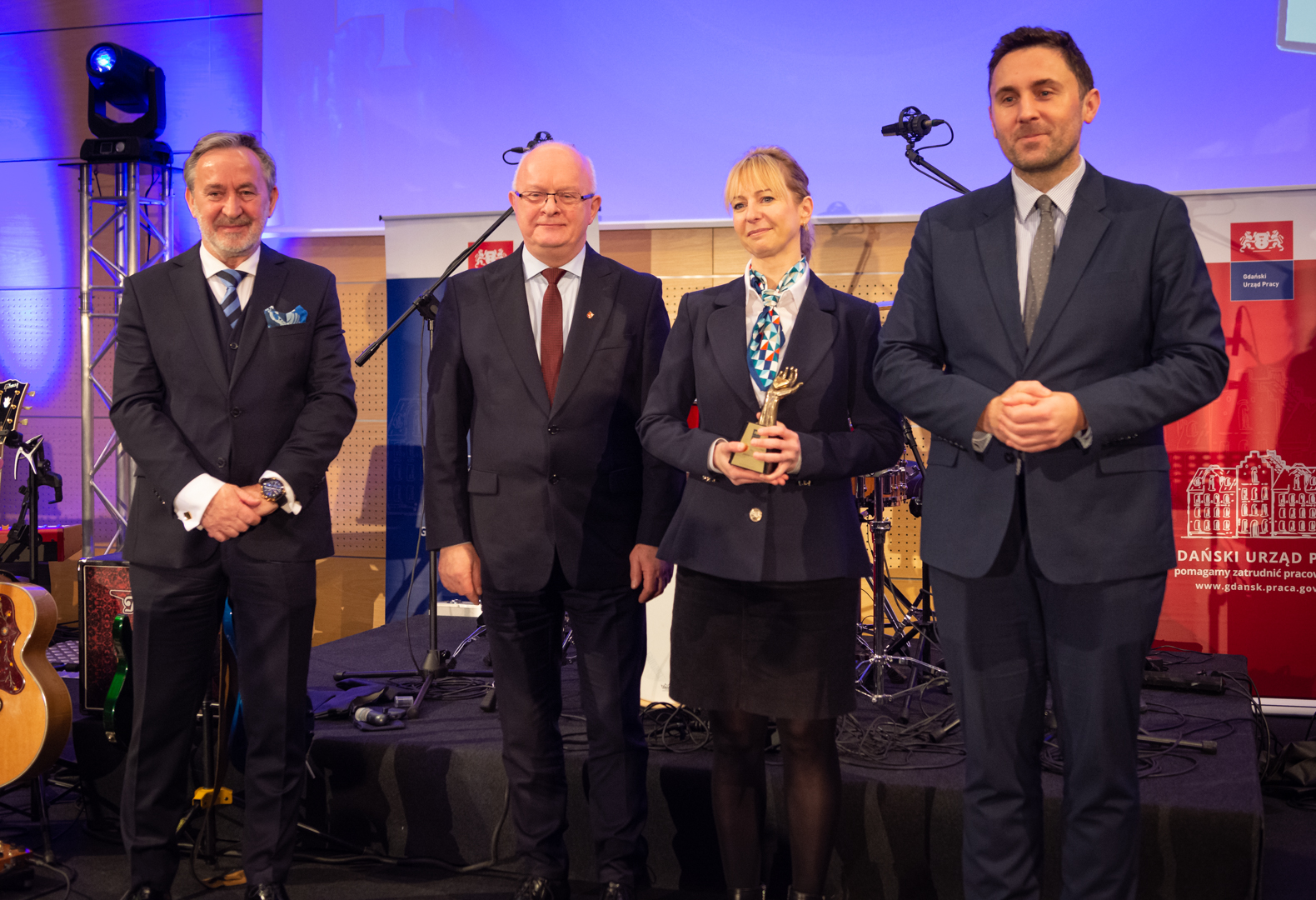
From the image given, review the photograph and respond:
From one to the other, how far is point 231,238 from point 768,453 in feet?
4.96

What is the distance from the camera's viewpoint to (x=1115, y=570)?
167 centimetres

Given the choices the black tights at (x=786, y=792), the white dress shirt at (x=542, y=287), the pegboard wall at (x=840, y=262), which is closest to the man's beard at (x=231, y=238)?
the white dress shirt at (x=542, y=287)

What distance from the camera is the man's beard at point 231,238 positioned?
2.44 metres

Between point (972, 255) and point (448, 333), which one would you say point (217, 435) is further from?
point (972, 255)

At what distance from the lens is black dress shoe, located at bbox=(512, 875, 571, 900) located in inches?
91.9

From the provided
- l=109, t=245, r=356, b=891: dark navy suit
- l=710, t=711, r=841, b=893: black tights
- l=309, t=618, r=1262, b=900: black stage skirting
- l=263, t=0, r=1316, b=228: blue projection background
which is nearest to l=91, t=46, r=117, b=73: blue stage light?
l=263, t=0, r=1316, b=228: blue projection background

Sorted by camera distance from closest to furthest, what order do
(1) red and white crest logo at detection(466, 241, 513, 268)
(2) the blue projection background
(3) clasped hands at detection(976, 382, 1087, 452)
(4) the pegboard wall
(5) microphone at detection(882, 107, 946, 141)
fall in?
(3) clasped hands at detection(976, 382, 1087, 452) → (5) microphone at detection(882, 107, 946, 141) → (2) the blue projection background → (1) red and white crest logo at detection(466, 241, 513, 268) → (4) the pegboard wall

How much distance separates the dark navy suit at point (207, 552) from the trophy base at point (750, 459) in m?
1.03

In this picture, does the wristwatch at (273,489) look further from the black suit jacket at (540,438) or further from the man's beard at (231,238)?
the man's beard at (231,238)

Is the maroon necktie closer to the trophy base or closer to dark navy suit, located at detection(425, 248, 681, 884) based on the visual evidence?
dark navy suit, located at detection(425, 248, 681, 884)

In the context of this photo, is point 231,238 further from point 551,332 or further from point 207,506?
point 551,332

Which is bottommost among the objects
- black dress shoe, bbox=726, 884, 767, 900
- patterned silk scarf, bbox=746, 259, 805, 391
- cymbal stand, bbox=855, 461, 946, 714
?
black dress shoe, bbox=726, 884, 767, 900

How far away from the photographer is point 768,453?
188 cm

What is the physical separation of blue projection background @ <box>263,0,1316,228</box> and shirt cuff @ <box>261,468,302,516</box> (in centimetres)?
337
